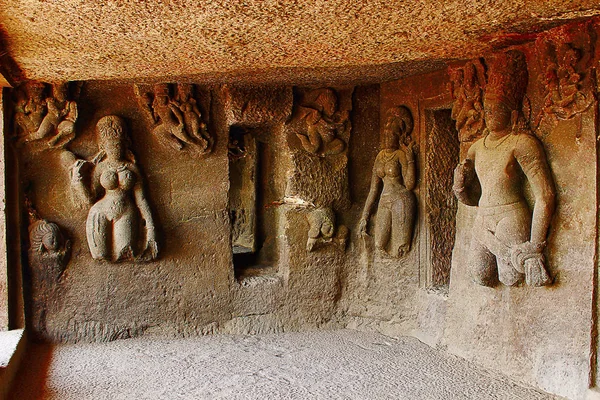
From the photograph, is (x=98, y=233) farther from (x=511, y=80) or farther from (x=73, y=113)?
(x=511, y=80)

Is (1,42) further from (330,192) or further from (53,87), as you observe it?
(330,192)

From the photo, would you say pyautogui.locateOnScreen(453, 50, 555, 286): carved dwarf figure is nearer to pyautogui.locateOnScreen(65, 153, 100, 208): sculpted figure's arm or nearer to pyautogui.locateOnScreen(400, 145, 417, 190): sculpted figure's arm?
pyautogui.locateOnScreen(400, 145, 417, 190): sculpted figure's arm

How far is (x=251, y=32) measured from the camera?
9.17 ft

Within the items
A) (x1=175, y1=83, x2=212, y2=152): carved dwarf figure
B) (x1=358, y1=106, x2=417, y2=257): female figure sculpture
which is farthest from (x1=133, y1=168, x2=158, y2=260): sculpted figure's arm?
(x1=358, y1=106, x2=417, y2=257): female figure sculpture

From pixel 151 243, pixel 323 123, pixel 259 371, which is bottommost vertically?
pixel 259 371

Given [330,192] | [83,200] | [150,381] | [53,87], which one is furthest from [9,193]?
[330,192]

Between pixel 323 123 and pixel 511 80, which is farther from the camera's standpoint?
pixel 323 123

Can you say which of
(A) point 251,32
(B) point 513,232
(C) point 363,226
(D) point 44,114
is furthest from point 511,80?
(D) point 44,114

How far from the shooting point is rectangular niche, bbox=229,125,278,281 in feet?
15.8

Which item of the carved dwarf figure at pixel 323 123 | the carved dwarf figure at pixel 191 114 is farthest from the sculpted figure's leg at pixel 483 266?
the carved dwarf figure at pixel 191 114

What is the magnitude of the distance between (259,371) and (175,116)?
196cm

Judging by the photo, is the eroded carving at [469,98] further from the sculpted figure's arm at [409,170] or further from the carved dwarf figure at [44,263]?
the carved dwarf figure at [44,263]

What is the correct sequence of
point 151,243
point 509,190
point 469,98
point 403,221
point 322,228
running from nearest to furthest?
point 509,190 → point 469,98 → point 151,243 → point 403,221 → point 322,228

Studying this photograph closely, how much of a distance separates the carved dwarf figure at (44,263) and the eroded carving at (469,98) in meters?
2.91
